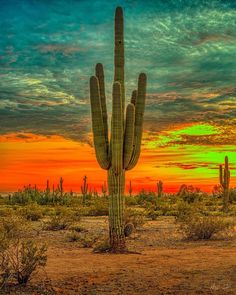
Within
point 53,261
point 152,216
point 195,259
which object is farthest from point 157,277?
point 152,216

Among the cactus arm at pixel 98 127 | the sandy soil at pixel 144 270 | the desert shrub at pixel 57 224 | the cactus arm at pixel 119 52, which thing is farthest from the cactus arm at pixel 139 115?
the desert shrub at pixel 57 224

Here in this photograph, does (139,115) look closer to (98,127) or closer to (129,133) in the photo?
(129,133)

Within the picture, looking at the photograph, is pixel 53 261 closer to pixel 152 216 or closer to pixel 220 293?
pixel 220 293

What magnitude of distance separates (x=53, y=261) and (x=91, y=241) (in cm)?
419

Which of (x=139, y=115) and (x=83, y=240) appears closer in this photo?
(x=139, y=115)

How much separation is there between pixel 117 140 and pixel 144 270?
472 cm

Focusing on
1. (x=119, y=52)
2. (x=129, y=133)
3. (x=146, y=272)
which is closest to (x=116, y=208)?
(x=129, y=133)

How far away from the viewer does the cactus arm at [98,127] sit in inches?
660

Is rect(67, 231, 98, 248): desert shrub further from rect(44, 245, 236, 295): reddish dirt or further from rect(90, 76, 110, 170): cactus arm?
rect(90, 76, 110, 170): cactus arm

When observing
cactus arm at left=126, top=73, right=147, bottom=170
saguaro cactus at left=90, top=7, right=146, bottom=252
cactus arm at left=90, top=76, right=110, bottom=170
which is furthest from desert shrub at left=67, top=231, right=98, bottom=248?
cactus arm at left=126, top=73, right=147, bottom=170

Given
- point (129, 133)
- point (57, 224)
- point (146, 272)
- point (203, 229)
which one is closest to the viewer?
point (146, 272)

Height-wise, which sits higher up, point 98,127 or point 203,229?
point 98,127

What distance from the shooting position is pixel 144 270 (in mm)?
13172

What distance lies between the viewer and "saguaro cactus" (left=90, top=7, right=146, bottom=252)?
16.4m
